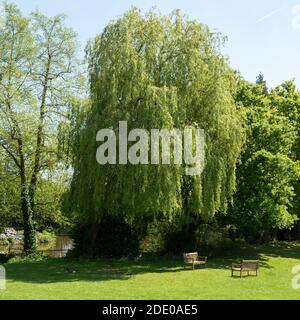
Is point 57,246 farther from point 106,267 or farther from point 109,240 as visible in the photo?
point 106,267

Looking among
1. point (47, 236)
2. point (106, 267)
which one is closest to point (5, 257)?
point (106, 267)

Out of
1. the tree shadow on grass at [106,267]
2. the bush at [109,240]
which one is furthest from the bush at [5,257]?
the bush at [109,240]

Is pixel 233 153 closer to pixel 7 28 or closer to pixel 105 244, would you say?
pixel 105 244

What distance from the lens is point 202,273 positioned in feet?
60.6

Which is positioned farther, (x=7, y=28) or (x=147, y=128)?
(x=7, y=28)

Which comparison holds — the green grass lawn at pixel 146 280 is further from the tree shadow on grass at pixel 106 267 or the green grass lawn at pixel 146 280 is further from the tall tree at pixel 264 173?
the tall tree at pixel 264 173

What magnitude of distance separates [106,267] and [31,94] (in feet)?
41.1

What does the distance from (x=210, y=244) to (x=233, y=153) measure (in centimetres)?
541

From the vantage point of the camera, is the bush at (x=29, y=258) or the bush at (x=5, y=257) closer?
the bush at (x=29, y=258)

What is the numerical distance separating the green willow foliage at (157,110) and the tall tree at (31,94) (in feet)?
21.0

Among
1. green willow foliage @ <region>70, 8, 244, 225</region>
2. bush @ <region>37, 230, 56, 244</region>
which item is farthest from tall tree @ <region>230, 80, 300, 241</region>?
bush @ <region>37, 230, 56, 244</region>

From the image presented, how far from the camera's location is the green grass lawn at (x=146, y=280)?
13.8 m

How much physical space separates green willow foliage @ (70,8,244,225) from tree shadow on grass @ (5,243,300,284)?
7.52 feet
